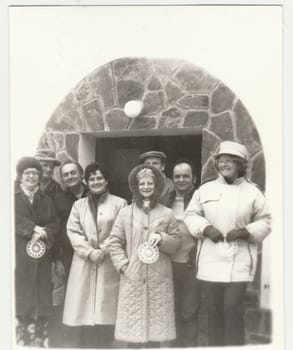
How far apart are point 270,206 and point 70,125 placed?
1.38 meters

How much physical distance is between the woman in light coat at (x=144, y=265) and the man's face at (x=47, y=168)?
53 cm

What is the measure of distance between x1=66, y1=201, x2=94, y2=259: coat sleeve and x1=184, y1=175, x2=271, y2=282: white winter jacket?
2.16ft

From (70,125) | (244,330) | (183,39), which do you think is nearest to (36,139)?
(70,125)

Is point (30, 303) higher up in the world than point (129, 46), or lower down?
lower down

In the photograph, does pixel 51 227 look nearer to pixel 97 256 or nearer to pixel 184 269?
pixel 97 256

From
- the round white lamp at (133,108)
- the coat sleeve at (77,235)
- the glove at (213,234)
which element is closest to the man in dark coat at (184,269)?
the glove at (213,234)

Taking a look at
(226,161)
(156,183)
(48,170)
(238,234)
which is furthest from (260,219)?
(48,170)

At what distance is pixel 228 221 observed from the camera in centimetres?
400

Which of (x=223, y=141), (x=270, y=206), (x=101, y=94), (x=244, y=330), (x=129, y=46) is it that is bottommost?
(x=244, y=330)

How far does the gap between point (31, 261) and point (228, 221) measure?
1.29 metres

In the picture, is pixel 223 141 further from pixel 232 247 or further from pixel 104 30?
pixel 104 30

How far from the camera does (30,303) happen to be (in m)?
4.10

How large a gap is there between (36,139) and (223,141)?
3.96 feet

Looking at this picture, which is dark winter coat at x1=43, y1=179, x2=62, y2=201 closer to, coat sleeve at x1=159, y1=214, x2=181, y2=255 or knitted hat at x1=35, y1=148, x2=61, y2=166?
knitted hat at x1=35, y1=148, x2=61, y2=166
